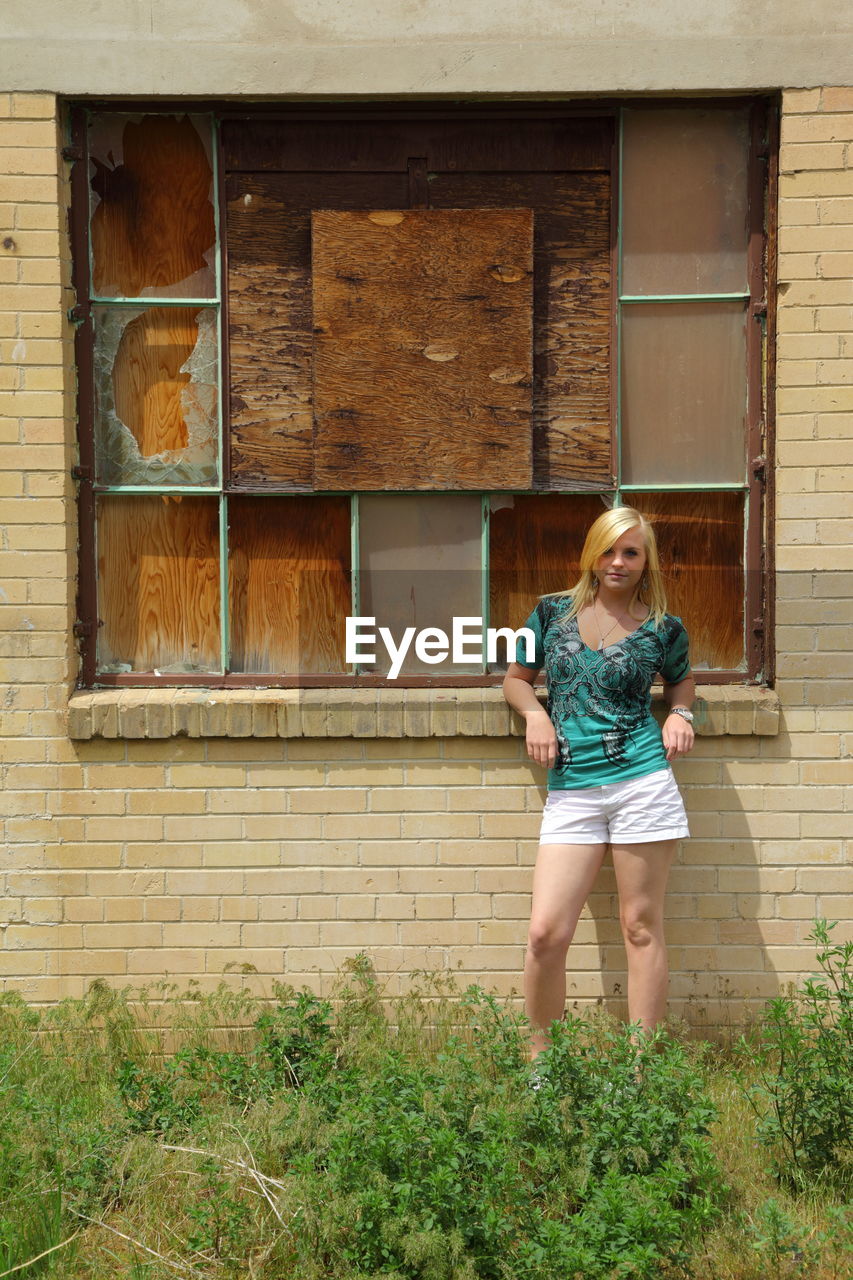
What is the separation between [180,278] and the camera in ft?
14.1

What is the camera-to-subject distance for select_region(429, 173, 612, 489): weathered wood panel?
13.9 ft

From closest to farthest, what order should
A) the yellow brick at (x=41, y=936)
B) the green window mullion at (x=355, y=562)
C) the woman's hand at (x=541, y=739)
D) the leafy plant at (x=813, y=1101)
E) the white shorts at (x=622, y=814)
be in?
the leafy plant at (x=813, y=1101) → the white shorts at (x=622, y=814) → the woman's hand at (x=541, y=739) → the yellow brick at (x=41, y=936) → the green window mullion at (x=355, y=562)

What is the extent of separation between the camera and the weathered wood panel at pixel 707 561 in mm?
4336

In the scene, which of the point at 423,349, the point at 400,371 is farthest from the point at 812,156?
the point at 400,371

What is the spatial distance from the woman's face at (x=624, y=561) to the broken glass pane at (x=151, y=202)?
5.88ft

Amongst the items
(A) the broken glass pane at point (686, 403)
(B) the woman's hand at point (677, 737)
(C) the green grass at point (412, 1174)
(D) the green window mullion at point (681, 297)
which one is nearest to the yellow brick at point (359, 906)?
(C) the green grass at point (412, 1174)

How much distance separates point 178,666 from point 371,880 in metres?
1.08

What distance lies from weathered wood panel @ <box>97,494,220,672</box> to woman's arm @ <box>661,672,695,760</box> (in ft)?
5.54

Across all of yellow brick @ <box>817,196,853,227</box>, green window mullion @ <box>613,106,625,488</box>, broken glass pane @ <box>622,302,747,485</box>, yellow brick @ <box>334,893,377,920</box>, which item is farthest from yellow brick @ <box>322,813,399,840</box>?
yellow brick @ <box>817,196,853,227</box>

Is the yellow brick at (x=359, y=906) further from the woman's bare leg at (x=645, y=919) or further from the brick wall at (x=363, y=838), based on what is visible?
the woman's bare leg at (x=645, y=919)

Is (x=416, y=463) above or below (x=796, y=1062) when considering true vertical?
above

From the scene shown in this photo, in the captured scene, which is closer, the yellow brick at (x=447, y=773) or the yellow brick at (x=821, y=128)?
the yellow brick at (x=821, y=128)

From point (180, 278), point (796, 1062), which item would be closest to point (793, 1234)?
point (796, 1062)

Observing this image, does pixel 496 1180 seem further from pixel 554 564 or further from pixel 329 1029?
pixel 554 564
